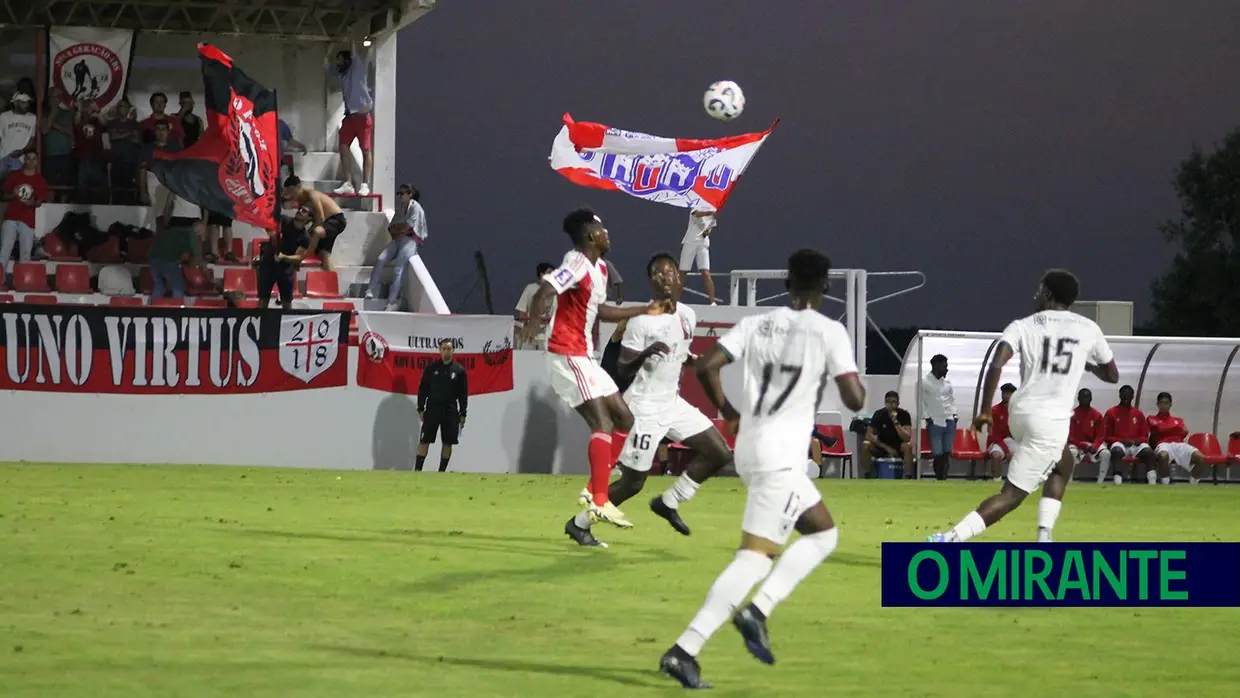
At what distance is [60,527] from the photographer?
13.1m

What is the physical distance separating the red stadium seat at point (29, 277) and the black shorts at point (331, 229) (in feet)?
13.6

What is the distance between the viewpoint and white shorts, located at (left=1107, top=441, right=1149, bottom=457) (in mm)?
25453

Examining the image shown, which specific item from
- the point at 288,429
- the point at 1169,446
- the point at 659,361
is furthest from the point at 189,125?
the point at 1169,446

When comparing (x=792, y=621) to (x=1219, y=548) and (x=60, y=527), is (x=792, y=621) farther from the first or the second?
(x=60, y=527)

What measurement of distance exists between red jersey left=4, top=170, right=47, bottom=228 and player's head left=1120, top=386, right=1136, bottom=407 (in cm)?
1654

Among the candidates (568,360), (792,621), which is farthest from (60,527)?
(792,621)

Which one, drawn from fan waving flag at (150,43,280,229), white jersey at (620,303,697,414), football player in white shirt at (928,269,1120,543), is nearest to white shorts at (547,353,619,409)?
white jersey at (620,303,697,414)

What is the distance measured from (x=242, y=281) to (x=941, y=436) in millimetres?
10873

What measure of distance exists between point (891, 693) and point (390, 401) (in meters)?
15.6

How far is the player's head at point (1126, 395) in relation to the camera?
2505 cm

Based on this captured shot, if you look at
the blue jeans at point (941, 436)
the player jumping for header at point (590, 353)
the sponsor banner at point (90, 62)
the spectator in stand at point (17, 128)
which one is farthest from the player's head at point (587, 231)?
the sponsor banner at point (90, 62)

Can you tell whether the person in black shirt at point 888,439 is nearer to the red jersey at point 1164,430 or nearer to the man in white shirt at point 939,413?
the man in white shirt at point 939,413

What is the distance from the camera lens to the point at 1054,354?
11.5m

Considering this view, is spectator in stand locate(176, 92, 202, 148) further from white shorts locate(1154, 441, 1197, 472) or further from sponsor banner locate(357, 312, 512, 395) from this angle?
white shorts locate(1154, 441, 1197, 472)
